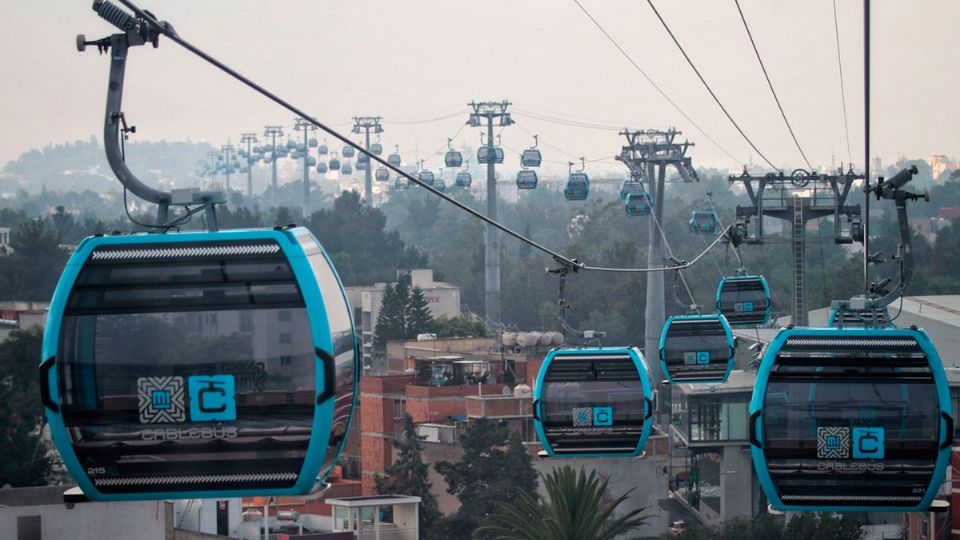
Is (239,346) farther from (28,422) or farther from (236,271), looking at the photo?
(28,422)

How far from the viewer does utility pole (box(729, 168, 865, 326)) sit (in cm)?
3575


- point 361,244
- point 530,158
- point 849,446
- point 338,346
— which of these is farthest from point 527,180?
point 338,346

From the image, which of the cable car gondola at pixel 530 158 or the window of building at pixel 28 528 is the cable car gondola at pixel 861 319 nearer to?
the window of building at pixel 28 528

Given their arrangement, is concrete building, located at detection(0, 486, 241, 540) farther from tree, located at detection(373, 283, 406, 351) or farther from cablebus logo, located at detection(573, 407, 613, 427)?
tree, located at detection(373, 283, 406, 351)

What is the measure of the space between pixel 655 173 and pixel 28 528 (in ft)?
96.4

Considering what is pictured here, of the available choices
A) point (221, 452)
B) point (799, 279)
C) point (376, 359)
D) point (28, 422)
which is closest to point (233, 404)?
point (221, 452)

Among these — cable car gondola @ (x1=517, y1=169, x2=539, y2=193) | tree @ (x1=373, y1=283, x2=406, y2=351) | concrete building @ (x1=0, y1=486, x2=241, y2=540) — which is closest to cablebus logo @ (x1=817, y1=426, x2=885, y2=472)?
concrete building @ (x1=0, y1=486, x2=241, y2=540)

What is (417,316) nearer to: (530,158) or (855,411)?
(530,158)

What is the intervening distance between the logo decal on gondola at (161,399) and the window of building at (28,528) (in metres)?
20.8

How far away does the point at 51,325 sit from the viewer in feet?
26.6

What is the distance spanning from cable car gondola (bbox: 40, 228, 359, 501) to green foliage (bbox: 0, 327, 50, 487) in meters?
36.5

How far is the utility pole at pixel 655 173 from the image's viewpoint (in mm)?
51562

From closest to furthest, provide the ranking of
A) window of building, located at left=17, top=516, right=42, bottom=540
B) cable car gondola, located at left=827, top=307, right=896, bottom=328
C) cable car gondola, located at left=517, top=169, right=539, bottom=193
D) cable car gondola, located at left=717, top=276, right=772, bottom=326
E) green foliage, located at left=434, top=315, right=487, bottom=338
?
cable car gondola, located at left=827, top=307, right=896, bottom=328
window of building, located at left=17, top=516, right=42, bottom=540
cable car gondola, located at left=717, top=276, right=772, bottom=326
cable car gondola, located at left=517, top=169, right=539, bottom=193
green foliage, located at left=434, top=315, right=487, bottom=338

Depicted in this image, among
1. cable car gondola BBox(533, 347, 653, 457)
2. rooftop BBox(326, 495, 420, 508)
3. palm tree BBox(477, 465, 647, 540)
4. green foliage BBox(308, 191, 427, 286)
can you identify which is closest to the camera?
cable car gondola BBox(533, 347, 653, 457)
